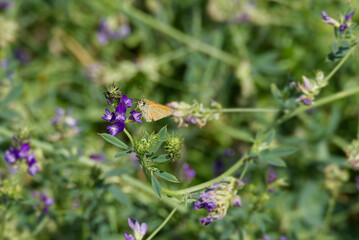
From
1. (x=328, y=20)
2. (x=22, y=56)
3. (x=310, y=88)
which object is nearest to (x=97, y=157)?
(x=310, y=88)

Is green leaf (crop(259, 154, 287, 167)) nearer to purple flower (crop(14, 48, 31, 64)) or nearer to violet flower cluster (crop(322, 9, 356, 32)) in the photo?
violet flower cluster (crop(322, 9, 356, 32))

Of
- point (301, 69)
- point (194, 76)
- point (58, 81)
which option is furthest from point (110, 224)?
point (301, 69)

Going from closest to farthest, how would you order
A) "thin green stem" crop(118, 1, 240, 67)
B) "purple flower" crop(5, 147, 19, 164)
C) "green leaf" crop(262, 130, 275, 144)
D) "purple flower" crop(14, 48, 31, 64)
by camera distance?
"green leaf" crop(262, 130, 275, 144), "purple flower" crop(5, 147, 19, 164), "thin green stem" crop(118, 1, 240, 67), "purple flower" crop(14, 48, 31, 64)

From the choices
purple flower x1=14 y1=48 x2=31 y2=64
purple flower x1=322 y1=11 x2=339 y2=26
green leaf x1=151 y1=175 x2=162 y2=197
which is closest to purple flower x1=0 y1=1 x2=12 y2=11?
purple flower x1=14 y1=48 x2=31 y2=64

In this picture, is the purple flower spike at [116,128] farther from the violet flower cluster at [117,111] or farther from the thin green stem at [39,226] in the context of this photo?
the thin green stem at [39,226]

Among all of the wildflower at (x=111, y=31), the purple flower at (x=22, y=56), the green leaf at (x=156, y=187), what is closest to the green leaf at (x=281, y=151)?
the green leaf at (x=156, y=187)
